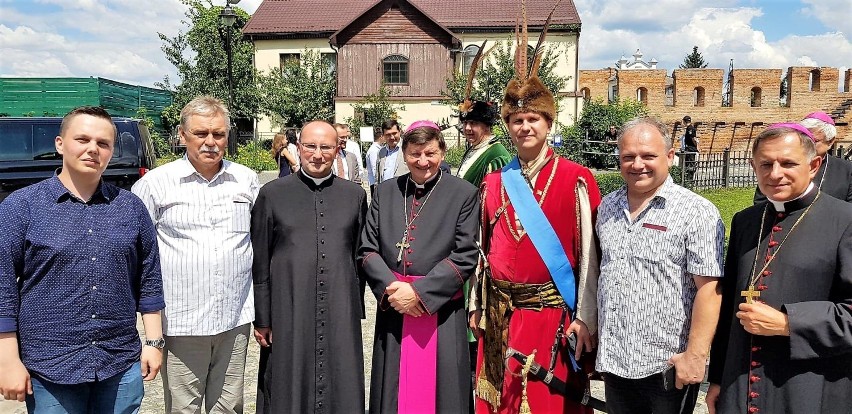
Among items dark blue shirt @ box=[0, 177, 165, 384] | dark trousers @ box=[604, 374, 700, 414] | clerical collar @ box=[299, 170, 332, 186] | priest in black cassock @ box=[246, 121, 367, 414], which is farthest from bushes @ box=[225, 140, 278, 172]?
dark trousers @ box=[604, 374, 700, 414]

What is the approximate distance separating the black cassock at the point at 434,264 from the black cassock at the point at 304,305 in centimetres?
15

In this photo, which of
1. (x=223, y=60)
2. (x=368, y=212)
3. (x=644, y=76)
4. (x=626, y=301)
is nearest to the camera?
(x=626, y=301)

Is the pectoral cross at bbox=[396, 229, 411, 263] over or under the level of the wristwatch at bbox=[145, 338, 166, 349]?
over

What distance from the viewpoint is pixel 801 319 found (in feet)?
7.68

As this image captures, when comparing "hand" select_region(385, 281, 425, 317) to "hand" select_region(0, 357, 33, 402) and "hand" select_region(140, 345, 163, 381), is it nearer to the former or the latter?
"hand" select_region(140, 345, 163, 381)

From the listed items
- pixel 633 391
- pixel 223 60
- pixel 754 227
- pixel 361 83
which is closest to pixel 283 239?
pixel 633 391

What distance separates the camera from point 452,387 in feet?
11.7

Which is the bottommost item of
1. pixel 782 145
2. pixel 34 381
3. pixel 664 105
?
pixel 34 381

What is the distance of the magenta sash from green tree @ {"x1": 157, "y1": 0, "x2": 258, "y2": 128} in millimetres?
22737

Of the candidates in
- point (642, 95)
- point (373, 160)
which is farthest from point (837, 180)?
point (642, 95)

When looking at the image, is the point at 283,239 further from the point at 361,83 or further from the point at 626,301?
the point at 361,83

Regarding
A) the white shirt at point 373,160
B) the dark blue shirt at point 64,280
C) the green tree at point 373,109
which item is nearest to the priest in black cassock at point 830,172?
the dark blue shirt at point 64,280

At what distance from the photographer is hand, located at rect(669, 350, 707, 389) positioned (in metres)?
2.70

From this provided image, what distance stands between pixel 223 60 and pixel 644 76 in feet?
60.8
